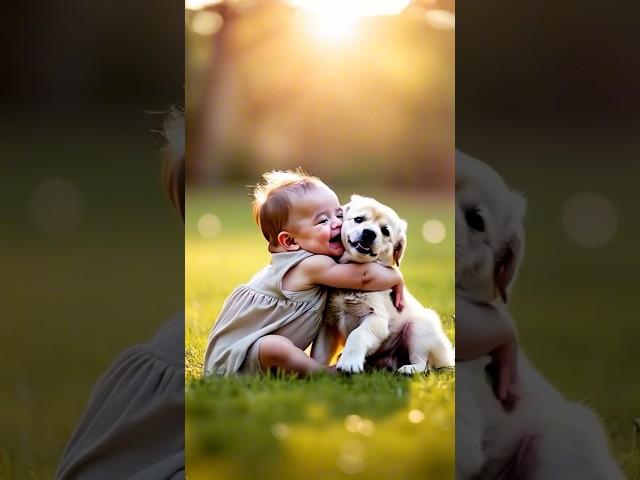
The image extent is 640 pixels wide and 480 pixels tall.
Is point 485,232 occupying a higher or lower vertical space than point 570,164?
lower

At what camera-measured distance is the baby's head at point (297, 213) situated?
8.52 feet

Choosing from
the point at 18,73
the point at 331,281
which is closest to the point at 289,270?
the point at 331,281

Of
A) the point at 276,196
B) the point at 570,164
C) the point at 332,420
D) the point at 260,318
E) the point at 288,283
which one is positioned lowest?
the point at 332,420

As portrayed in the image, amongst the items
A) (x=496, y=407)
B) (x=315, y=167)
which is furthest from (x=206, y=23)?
(x=496, y=407)

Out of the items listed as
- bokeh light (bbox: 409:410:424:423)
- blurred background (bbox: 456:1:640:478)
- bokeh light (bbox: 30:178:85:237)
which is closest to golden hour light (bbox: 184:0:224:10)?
bokeh light (bbox: 30:178:85:237)

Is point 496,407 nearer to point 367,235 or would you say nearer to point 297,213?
point 367,235

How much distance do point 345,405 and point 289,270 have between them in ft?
1.48

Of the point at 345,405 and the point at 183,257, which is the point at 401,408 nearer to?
the point at 345,405

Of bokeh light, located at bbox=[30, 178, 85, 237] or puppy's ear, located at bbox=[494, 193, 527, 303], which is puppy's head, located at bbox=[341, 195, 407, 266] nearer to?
puppy's ear, located at bbox=[494, 193, 527, 303]

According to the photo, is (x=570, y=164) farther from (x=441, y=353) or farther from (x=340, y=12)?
(x=340, y=12)

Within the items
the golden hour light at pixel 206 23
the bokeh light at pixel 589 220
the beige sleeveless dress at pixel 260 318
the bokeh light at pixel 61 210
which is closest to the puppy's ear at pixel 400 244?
the beige sleeveless dress at pixel 260 318

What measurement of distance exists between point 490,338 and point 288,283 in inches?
25.9

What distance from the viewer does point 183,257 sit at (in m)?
2.64

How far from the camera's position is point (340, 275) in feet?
8.52
